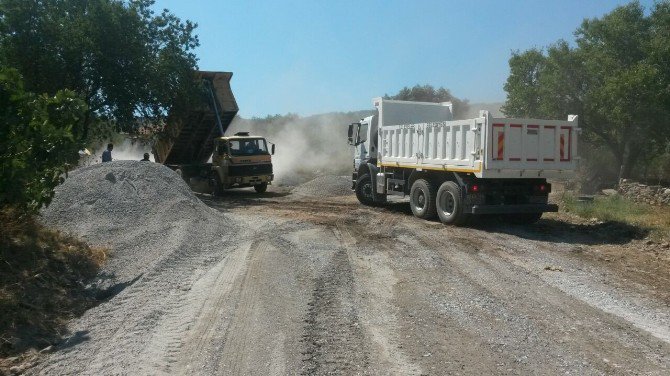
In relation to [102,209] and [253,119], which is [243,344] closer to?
[102,209]

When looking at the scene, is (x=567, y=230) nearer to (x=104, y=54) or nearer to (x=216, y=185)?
(x=216, y=185)

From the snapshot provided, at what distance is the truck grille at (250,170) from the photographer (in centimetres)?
2309

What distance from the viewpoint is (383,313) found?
690 cm

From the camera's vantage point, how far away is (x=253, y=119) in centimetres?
7625

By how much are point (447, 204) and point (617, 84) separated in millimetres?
13347

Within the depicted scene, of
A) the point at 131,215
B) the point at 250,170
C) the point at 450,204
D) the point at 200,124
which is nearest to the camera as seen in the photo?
the point at 131,215

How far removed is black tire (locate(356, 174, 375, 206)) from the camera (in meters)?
19.2

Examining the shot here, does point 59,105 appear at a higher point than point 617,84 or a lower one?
lower

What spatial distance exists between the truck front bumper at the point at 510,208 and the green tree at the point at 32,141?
824cm

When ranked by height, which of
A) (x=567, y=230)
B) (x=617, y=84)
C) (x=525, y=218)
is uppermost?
(x=617, y=84)

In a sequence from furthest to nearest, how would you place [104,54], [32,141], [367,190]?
[104,54] → [367,190] → [32,141]

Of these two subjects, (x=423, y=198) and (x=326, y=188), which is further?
(x=326, y=188)

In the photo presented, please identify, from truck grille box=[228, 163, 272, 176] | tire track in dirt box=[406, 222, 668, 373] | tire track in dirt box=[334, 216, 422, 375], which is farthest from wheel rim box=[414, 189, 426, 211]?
truck grille box=[228, 163, 272, 176]

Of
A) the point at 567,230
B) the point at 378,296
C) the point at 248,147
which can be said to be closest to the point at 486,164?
the point at 567,230
